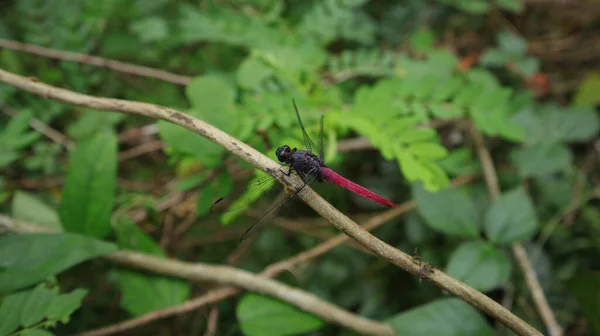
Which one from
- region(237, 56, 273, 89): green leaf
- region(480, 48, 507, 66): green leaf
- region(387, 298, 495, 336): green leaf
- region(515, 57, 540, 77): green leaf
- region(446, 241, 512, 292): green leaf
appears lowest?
region(387, 298, 495, 336): green leaf

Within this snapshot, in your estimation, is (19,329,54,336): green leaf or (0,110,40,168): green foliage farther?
(0,110,40,168): green foliage

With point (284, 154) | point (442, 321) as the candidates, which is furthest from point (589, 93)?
point (284, 154)

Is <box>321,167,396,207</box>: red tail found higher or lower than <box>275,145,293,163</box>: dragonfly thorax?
lower

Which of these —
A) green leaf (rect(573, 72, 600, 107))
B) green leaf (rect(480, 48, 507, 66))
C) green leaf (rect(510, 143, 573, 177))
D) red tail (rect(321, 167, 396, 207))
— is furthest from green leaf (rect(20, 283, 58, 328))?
green leaf (rect(573, 72, 600, 107))

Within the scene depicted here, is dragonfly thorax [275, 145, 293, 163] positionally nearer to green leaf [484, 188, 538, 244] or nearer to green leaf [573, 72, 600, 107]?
green leaf [484, 188, 538, 244]

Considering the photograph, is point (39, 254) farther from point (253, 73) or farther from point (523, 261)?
point (523, 261)

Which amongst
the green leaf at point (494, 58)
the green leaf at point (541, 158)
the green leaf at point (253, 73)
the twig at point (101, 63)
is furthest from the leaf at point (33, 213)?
the green leaf at point (494, 58)

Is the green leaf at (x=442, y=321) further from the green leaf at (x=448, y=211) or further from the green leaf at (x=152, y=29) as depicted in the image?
the green leaf at (x=152, y=29)

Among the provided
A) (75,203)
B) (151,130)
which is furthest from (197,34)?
(75,203)
